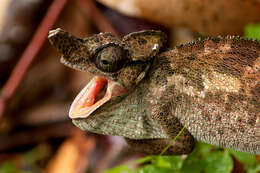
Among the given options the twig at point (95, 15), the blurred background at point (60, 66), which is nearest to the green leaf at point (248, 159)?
the blurred background at point (60, 66)

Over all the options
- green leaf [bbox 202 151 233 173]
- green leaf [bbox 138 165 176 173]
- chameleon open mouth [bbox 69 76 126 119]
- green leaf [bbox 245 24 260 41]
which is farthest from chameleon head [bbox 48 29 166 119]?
green leaf [bbox 245 24 260 41]

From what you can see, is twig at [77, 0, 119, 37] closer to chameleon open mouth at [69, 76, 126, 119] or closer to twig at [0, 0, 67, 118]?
twig at [0, 0, 67, 118]

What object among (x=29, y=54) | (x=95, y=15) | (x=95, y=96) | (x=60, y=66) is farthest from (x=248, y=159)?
(x=60, y=66)

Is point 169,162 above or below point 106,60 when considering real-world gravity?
below

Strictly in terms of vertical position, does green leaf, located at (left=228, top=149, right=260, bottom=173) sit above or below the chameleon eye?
below

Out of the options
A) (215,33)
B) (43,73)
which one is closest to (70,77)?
(43,73)

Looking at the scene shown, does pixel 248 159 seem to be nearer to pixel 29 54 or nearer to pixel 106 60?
pixel 106 60

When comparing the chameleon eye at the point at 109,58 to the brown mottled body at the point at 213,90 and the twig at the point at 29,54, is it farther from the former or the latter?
the twig at the point at 29,54

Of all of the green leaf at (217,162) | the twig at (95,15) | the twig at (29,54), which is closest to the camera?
the green leaf at (217,162)
